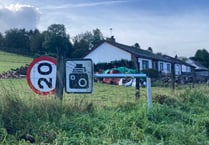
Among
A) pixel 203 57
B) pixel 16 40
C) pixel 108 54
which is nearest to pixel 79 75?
pixel 108 54

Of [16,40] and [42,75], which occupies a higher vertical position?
[16,40]

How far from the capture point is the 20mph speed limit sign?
631 centimetres

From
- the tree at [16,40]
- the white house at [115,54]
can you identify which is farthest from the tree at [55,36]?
the white house at [115,54]

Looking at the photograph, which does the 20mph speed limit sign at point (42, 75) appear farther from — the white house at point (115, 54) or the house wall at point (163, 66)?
the house wall at point (163, 66)

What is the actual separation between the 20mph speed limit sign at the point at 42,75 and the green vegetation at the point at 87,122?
212 mm

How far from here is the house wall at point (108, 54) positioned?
3838 cm

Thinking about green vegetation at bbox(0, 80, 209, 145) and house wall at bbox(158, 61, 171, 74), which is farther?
house wall at bbox(158, 61, 171, 74)

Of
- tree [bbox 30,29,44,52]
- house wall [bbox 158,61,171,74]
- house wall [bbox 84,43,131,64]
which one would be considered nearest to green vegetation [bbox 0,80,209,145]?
house wall [bbox 84,43,131,64]

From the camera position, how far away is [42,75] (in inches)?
249

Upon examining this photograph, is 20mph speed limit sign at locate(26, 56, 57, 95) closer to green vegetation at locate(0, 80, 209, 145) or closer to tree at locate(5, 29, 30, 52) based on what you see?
green vegetation at locate(0, 80, 209, 145)

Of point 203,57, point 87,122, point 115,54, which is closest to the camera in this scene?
point 87,122

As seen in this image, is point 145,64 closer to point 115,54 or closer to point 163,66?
point 115,54

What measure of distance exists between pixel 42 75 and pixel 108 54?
109 ft

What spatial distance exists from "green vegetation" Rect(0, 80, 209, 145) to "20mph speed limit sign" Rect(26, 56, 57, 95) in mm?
212
